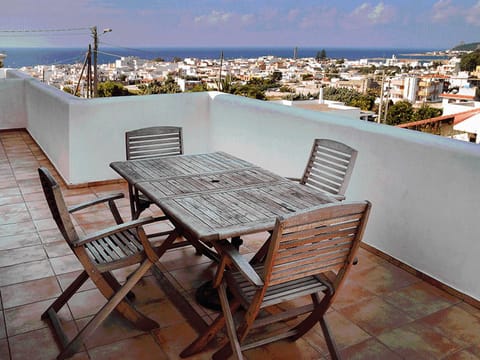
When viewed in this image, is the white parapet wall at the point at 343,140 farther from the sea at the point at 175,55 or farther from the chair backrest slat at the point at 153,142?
the sea at the point at 175,55

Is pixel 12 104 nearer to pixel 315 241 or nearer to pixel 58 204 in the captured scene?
pixel 58 204

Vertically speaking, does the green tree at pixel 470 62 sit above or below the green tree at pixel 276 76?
above

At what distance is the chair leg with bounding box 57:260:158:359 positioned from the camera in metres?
2.34

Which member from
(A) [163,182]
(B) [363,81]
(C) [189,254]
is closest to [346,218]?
(A) [163,182]

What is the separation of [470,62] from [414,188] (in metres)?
10.7

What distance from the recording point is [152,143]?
150 inches

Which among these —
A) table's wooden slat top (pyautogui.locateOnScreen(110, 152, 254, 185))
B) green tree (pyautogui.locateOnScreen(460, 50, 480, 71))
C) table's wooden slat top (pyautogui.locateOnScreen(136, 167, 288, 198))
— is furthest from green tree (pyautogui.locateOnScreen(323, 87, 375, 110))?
table's wooden slat top (pyautogui.locateOnScreen(136, 167, 288, 198))

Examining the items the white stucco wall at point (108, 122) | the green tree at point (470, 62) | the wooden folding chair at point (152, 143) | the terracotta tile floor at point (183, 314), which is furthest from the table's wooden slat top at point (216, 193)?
the green tree at point (470, 62)

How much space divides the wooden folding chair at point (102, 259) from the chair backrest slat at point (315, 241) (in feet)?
2.51

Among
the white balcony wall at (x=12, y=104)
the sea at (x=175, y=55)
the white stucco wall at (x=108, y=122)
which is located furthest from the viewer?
the sea at (x=175, y=55)

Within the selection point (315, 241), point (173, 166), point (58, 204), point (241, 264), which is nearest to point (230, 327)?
point (241, 264)

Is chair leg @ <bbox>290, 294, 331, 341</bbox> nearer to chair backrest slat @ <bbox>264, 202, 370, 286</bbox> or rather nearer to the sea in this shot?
chair backrest slat @ <bbox>264, 202, 370, 286</bbox>

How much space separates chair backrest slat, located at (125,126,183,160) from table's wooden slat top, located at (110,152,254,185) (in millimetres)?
380

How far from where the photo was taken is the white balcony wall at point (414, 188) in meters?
3.02
